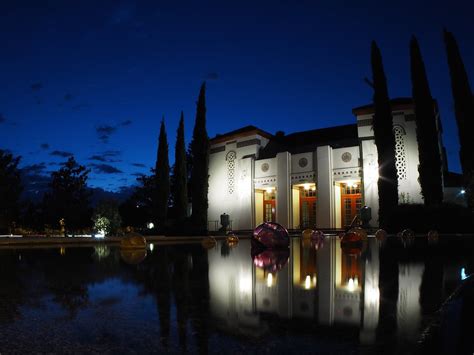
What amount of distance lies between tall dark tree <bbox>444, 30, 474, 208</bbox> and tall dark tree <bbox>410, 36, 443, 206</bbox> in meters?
1.23

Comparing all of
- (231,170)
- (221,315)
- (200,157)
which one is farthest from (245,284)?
(231,170)

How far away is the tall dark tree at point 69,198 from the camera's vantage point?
29016mm

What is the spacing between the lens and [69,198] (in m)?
29.4

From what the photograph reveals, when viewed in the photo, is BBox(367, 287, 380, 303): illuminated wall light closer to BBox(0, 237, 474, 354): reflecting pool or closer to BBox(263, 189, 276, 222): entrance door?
BBox(0, 237, 474, 354): reflecting pool

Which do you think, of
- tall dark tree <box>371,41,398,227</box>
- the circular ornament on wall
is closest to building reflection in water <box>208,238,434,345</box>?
tall dark tree <box>371,41,398,227</box>

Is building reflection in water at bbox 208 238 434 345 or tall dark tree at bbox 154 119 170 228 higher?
tall dark tree at bbox 154 119 170 228

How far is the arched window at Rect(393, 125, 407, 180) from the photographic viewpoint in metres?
22.6

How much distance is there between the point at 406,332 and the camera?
130 centimetres

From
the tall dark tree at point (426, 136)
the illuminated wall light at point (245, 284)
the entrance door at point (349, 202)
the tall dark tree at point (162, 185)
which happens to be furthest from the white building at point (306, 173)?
the illuminated wall light at point (245, 284)

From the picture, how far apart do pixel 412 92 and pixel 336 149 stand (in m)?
5.54

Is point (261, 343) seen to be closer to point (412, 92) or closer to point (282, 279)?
point (282, 279)

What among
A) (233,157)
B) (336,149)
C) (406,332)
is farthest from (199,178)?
(406,332)

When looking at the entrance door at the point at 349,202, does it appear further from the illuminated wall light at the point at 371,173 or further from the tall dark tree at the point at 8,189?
the tall dark tree at the point at 8,189

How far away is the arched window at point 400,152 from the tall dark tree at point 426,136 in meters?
1.77
